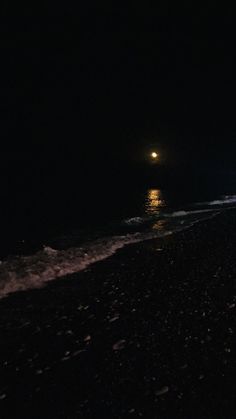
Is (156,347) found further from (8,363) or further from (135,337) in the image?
(8,363)

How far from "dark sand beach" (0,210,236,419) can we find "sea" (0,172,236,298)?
1.92 meters

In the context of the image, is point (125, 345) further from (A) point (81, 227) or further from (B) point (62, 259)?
(A) point (81, 227)

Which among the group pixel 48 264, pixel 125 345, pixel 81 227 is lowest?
pixel 125 345

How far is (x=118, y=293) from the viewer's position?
12078 millimetres

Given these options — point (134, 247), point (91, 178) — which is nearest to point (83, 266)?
point (134, 247)

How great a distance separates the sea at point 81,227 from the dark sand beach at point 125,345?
6.29ft

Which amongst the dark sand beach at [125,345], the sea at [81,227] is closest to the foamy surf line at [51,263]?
the sea at [81,227]

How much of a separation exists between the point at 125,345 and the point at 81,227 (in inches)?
637

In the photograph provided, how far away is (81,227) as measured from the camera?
24.7 meters

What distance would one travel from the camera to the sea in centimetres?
1567

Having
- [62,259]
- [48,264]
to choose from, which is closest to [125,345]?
[48,264]

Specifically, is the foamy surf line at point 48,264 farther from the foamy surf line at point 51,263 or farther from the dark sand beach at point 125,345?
the dark sand beach at point 125,345

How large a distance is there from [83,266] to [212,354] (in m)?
8.28

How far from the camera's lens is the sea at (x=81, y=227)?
15670mm
